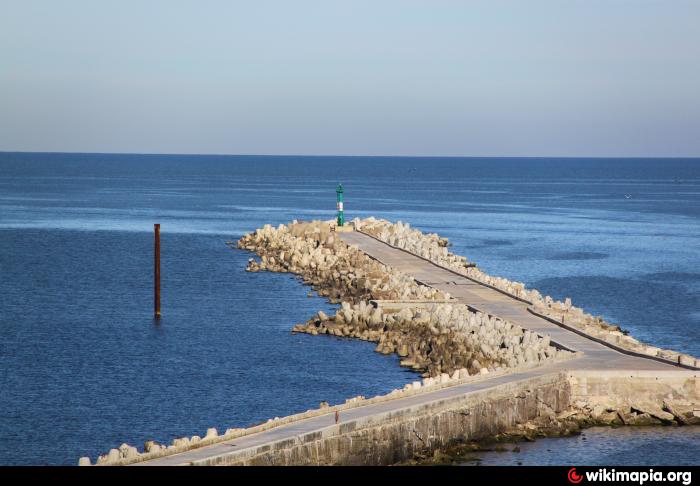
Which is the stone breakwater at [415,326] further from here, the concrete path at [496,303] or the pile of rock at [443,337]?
the concrete path at [496,303]

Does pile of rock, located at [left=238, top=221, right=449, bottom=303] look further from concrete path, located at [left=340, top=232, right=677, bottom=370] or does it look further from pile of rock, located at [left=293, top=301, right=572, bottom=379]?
pile of rock, located at [left=293, top=301, right=572, bottom=379]

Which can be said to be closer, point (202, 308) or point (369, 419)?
point (369, 419)

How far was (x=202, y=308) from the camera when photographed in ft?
134

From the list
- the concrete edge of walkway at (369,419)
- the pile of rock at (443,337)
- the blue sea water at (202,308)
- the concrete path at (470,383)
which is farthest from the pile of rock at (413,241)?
the concrete edge of walkway at (369,419)

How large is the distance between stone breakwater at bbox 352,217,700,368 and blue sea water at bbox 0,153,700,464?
222cm

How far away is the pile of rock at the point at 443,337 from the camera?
26.6 m

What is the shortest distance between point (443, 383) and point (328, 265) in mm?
27320

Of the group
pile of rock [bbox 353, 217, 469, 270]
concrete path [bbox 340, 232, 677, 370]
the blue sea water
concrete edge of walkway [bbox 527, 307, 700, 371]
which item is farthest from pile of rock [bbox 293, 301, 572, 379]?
pile of rock [bbox 353, 217, 469, 270]

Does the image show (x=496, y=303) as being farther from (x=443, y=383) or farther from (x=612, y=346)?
(x=443, y=383)

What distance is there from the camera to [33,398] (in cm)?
2594

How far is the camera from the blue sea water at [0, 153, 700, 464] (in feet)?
81.6

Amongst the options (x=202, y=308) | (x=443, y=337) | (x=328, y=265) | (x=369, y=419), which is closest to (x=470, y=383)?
(x=369, y=419)

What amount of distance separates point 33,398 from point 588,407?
11.6m
